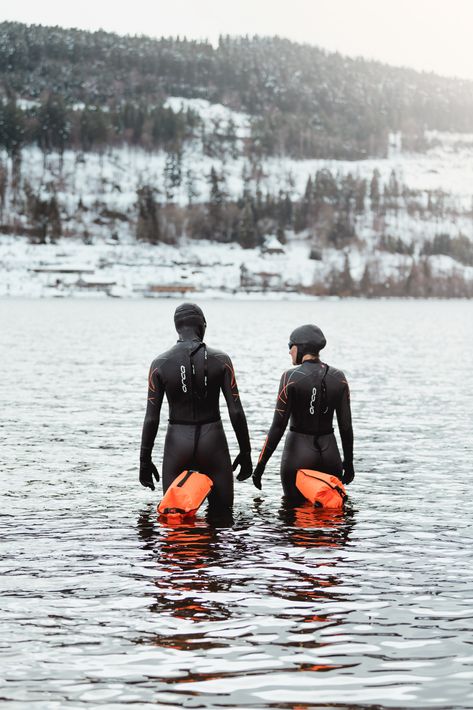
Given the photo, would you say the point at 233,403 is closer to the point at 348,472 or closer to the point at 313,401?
the point at 313,401

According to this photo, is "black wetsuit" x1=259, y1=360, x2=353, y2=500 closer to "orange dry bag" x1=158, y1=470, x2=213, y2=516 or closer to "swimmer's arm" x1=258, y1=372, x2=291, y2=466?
"swimmer's arm" x1=258, y1=372, x2=291, y2=466

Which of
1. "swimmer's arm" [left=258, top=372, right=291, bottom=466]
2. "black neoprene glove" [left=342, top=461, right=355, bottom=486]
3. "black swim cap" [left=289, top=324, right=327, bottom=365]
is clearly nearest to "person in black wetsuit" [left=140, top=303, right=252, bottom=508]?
"swimmer's arm" [left=258, top=372, right=291, bottom=466]

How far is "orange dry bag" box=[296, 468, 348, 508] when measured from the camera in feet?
46.9

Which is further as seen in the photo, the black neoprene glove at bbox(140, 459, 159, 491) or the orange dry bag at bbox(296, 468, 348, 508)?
the orange dry bag at bbox(296, 468, 348, 508)

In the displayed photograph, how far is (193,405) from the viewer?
13625 millimetres

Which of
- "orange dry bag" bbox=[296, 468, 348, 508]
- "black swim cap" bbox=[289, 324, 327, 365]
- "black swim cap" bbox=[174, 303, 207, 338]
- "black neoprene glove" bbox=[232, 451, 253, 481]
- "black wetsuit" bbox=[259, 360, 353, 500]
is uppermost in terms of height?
"black swim cap" bbox=[174, 303, 207, 338]

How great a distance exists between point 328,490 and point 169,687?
657 centimetres

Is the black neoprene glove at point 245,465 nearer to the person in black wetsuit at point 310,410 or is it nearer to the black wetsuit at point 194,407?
the black wetsuit at point 194,407

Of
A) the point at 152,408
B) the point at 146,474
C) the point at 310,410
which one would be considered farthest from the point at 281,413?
the point at 146,474

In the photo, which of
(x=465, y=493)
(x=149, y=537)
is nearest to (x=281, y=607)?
(x=149, y=537)

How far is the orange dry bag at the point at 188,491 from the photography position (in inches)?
532

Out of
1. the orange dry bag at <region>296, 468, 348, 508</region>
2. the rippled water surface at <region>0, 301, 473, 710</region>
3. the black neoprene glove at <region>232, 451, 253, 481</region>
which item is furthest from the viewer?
the orange dry bag at <region>296, 468, 348, 508</region>

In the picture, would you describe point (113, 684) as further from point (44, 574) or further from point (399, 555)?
point (399, 555)

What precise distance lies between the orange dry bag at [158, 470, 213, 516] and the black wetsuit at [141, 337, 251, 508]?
0.64ft
